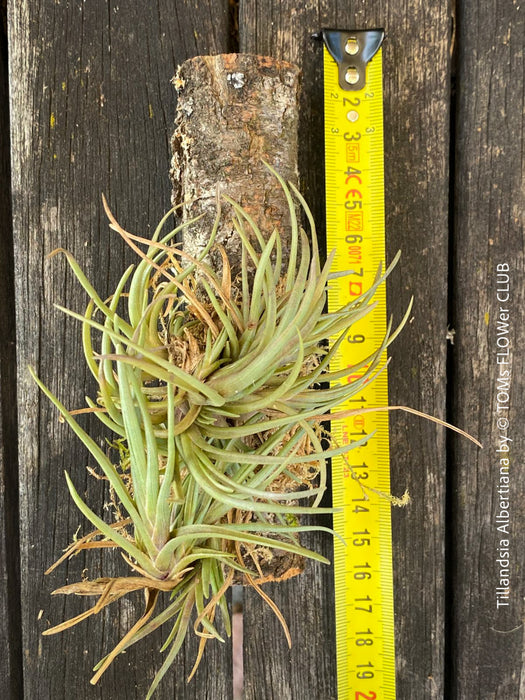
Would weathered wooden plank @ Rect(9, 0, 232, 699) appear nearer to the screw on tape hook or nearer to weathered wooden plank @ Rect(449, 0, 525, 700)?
the screw on tape hook

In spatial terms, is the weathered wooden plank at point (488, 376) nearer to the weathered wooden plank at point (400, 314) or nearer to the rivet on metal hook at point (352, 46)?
the weathered wooden plank at point (400, 314)

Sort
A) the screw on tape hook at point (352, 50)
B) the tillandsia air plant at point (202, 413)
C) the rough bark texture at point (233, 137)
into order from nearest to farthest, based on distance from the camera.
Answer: the tillandsia air plant at point (202, 413), the rough bark texture at point (233, 137), the screw on tape hook at point (352, 50)

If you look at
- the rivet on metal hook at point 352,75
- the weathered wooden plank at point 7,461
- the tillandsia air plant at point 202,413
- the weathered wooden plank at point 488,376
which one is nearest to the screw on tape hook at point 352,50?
the rivet on metal hook at point 352,75

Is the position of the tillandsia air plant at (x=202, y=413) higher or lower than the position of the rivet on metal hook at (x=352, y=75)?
lower

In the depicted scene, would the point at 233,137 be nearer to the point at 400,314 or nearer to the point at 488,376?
the point at 400,314

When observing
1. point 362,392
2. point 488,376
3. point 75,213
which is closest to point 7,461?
point 75,213

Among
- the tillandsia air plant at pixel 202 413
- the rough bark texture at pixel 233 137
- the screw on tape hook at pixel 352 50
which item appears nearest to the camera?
the tillandsia air plant at pixel 202 413
